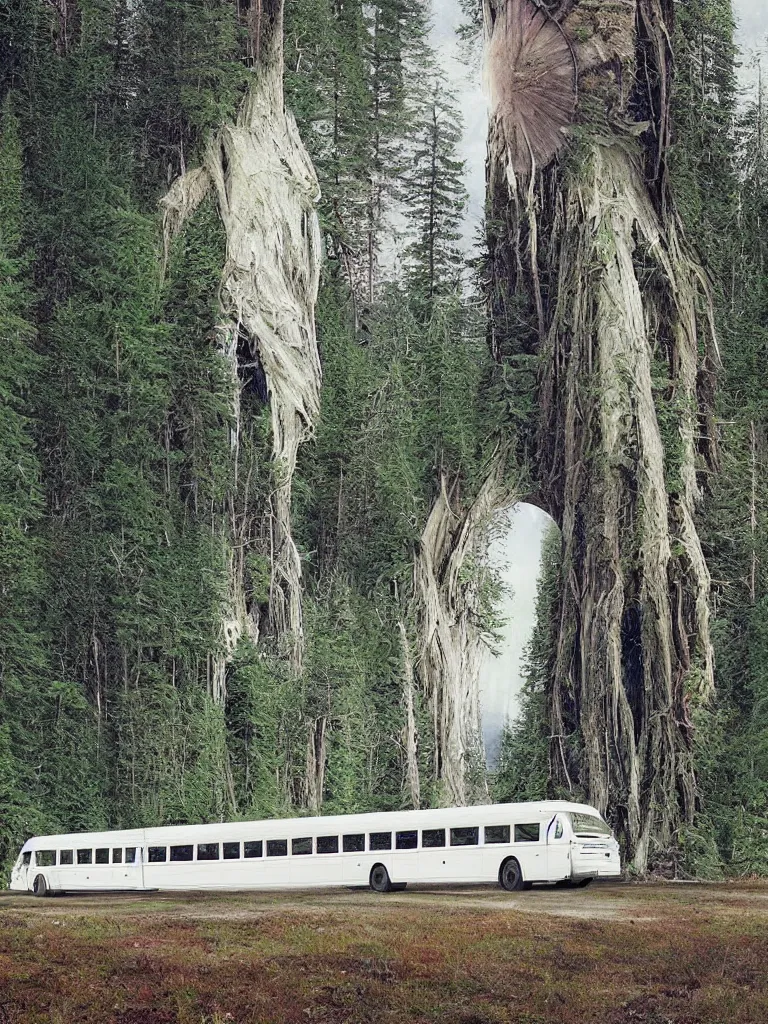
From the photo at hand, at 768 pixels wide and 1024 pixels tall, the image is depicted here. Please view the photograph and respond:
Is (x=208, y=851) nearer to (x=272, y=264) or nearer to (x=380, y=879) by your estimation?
(x=380, y=879)

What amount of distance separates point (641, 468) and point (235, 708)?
10.4 m

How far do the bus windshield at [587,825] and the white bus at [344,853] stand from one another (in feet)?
0.07

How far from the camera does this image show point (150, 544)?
3638 cm

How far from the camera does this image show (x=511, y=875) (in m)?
28.1

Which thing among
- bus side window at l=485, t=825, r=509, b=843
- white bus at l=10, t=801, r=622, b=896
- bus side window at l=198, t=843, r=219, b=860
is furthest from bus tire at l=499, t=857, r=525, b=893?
bus side window at l=198, t=843, r=219, b=860

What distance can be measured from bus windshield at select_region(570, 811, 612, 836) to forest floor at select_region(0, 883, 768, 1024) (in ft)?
6.65

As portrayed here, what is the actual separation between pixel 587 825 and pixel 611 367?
1367 cm

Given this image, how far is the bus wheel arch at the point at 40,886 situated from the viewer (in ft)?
105

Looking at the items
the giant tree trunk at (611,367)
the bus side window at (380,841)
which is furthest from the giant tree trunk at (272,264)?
the bus side window at (380,841)

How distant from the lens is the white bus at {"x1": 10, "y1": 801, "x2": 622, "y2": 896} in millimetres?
27656

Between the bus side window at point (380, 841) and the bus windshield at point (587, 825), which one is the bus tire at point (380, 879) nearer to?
the bus side window at point (380, 841)

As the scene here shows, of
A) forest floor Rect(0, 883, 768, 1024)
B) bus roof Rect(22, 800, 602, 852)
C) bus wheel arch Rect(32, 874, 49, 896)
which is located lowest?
forest floor Rect(0, 883, 768, 1024)

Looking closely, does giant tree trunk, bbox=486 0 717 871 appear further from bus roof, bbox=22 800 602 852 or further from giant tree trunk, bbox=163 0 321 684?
bus roof, bbox=22 800 602 852

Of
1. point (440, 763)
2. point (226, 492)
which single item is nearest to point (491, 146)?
point (226, 492)
